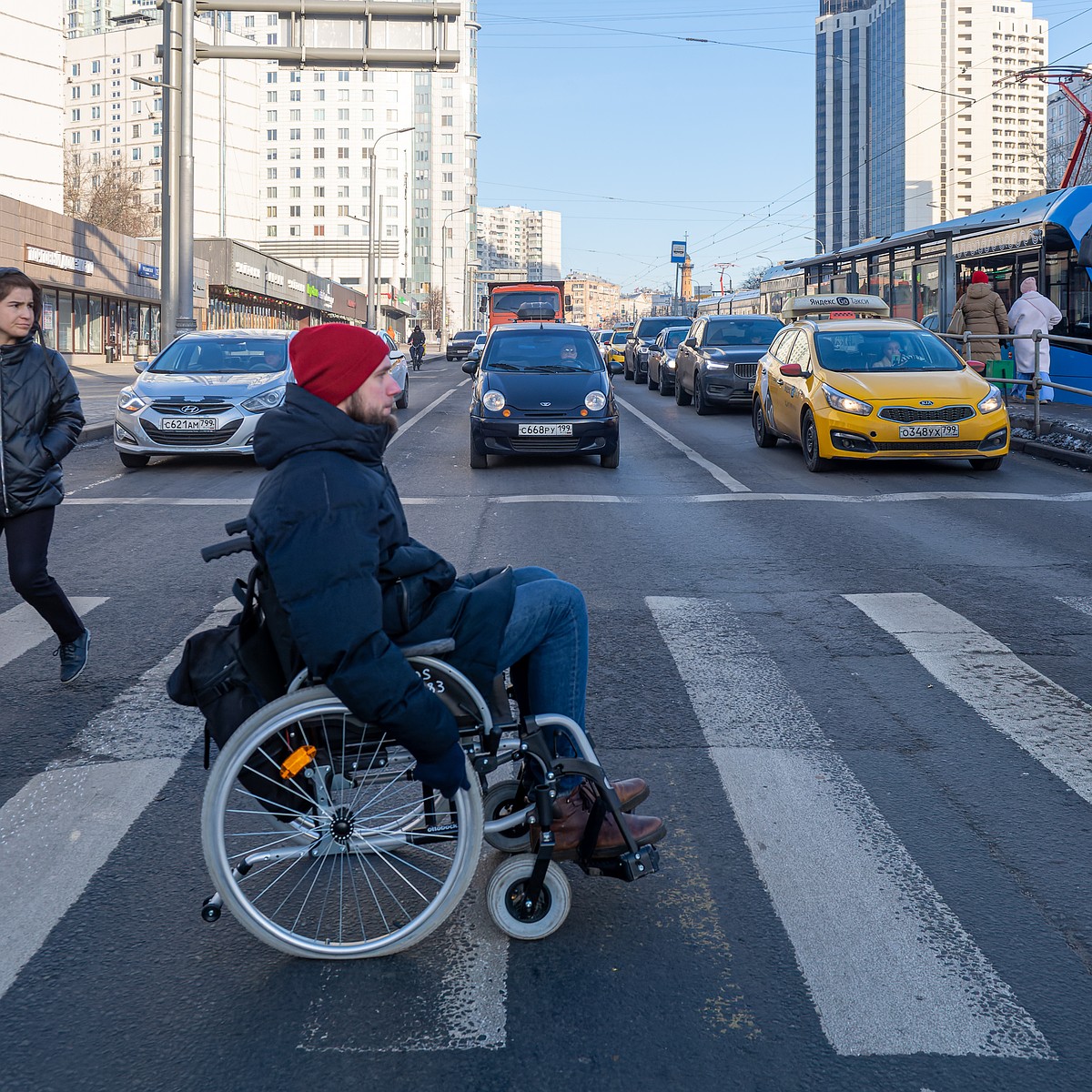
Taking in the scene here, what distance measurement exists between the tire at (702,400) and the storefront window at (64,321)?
28.4 m

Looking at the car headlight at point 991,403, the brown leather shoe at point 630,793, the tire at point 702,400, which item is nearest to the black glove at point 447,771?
the brown leather shoe at point 630,793

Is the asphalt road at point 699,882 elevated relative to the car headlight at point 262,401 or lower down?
lower down

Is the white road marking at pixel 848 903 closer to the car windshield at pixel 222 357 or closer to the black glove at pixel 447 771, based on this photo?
the black glove at pixel 447 771

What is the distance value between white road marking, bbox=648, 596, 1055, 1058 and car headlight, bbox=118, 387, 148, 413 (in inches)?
415

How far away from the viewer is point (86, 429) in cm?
1802

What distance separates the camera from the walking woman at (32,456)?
221 inches

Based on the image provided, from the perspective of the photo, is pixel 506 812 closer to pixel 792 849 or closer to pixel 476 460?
pixel 792 849

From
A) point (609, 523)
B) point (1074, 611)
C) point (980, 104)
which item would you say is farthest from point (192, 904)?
point (980, 104)

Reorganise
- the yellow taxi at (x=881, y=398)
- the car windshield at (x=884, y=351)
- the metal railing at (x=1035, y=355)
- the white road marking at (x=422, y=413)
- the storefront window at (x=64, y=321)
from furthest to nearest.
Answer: the storefront window at (x=64, y=321) < the white road marking at (x=422, y=413) < the metal railing at (x=1035, y=355) < the car windshield at (x=884, y=351) < the yellow taxi at (x=881, y=398)

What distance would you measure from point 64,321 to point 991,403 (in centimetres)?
3837

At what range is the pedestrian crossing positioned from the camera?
283cm

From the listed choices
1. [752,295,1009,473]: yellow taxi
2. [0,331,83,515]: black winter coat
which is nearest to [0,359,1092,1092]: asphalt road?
[0,331,83,515]: black winter coat

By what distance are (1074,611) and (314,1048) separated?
5369 mm

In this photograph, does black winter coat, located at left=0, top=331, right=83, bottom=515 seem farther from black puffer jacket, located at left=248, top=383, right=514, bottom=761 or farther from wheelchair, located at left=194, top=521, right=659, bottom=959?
black puffer jacket, located at left=248, top=383, right=514, bottom=761
